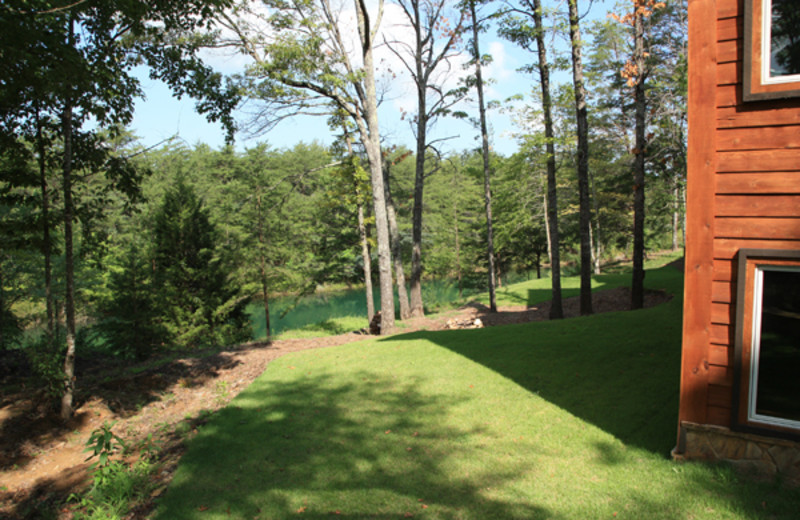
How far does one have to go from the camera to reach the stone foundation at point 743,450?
142 inches

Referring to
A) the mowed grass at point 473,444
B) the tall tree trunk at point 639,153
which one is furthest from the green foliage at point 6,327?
the tall tree trunk at point 639,153

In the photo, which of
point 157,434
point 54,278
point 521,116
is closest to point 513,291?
point 521,116

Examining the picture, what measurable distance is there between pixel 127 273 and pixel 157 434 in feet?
31.6

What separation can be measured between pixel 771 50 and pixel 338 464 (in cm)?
573

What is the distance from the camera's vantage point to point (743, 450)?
3807 mm

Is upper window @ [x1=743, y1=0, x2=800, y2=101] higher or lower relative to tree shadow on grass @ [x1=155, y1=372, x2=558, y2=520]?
higher

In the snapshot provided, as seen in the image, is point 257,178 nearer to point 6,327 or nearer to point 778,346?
point 6,327

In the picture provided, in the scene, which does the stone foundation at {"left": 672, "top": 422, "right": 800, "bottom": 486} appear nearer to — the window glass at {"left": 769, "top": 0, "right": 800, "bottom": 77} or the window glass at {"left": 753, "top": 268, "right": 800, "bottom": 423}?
the window glass at {"left": 753, "top": 268, "right": 800, "bottom": 423}

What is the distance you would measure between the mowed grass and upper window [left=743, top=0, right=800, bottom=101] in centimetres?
330

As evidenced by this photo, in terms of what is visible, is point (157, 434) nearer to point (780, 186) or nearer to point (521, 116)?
point (780, 186)

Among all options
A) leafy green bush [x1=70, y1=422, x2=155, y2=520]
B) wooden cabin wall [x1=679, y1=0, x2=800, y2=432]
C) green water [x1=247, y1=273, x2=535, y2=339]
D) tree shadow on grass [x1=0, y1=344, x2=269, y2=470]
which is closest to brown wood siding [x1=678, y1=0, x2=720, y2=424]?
wooden cabin wall [x1=679, y1=0, x2=800, y2=432]

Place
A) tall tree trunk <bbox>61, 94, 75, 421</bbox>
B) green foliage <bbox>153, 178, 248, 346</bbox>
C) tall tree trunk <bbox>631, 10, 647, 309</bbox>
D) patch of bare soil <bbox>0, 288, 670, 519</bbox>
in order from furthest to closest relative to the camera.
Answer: green foliage <bbox>153, 178, 248, 346</bbox>, tall tree trunk <bbox>631, 10, 647, 309</bbox>, tall tree trunk <bbox>61, 94, 75, 421</bbox>, patch of bare soil <bbox>0, 288, 670, 519</bbox>

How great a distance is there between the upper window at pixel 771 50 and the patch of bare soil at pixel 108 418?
22.7 feet

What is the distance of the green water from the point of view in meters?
28.3
